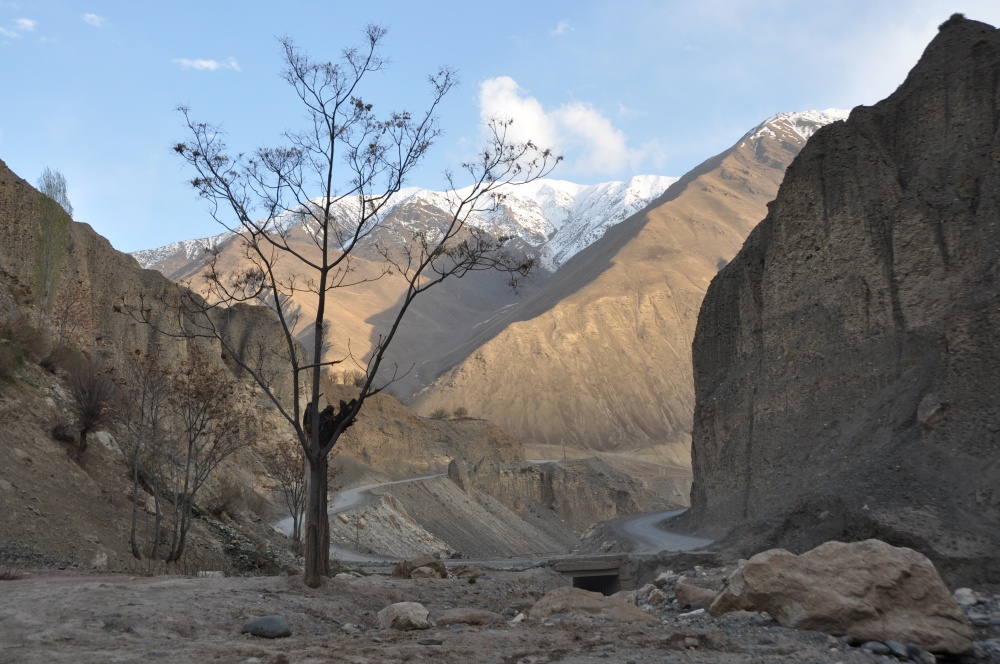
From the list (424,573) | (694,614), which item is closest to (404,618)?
(694,614)

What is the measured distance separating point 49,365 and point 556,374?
99.6 m

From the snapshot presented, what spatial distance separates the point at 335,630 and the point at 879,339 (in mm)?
23859

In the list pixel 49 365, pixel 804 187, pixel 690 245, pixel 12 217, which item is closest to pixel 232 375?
pixel 12 217

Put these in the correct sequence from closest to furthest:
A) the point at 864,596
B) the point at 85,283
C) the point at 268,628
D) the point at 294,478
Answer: the point at 864,596
the point at 268,628
the point at 85,283
the point at 294,478

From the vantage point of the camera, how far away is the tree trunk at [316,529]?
1247cm

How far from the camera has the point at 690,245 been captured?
146750 mm

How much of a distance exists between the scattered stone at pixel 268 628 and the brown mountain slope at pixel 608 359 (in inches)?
3778

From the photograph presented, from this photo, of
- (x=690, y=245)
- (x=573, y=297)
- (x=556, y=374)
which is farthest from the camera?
(x=690, y=245)

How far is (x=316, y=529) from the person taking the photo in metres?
12.5

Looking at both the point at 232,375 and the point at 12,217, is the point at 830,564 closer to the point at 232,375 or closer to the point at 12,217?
the point at 12,217

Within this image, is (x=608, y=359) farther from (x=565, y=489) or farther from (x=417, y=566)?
(x=417, y=566)

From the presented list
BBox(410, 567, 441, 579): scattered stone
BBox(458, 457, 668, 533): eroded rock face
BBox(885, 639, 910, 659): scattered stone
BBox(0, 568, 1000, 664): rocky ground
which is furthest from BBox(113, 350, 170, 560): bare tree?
BBox(458, 457, 668, 533): eroded rock face

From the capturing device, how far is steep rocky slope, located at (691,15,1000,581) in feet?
63.7

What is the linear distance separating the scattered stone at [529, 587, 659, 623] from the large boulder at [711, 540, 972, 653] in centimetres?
165
